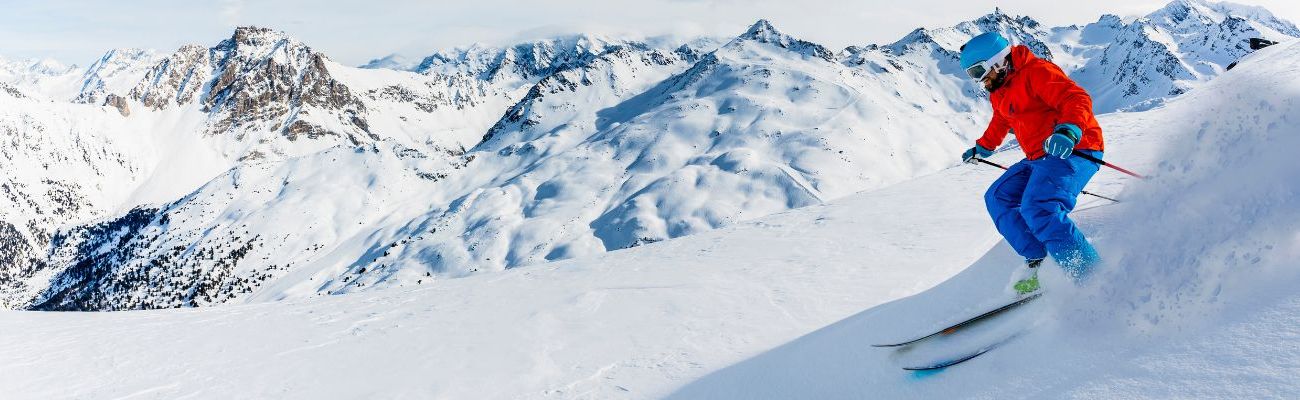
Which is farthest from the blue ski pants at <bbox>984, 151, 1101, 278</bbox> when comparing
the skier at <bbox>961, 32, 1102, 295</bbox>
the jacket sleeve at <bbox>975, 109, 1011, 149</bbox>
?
the jacket sleeve at <bbox>975, 109, 1011, 149</bbox>

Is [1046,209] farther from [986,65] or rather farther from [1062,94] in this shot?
[986,65]

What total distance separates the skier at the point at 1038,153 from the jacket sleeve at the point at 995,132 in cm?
12

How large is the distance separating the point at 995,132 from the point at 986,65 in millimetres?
1244

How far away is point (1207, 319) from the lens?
137 inches

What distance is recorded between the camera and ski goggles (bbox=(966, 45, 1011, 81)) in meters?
6.48

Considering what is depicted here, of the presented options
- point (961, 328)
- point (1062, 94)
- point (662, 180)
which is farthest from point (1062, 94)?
point (662, 180)

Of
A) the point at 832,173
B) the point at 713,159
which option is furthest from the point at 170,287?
the point at 832,173

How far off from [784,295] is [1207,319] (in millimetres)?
5987

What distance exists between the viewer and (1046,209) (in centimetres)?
560

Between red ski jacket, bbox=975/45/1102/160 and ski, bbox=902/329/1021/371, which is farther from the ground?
red ski jacket, bbox=975/45/1102/160

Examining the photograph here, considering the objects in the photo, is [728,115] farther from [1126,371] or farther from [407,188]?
[1126,371]

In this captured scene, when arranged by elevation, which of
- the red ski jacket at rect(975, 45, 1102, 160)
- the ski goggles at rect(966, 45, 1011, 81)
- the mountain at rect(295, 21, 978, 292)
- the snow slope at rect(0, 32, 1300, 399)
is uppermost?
the ski goggles at rect(966, 45, 1011, 81)

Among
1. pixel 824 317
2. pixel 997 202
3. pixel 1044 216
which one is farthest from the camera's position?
pixel 824 317

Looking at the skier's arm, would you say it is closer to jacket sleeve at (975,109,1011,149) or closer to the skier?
the skier
